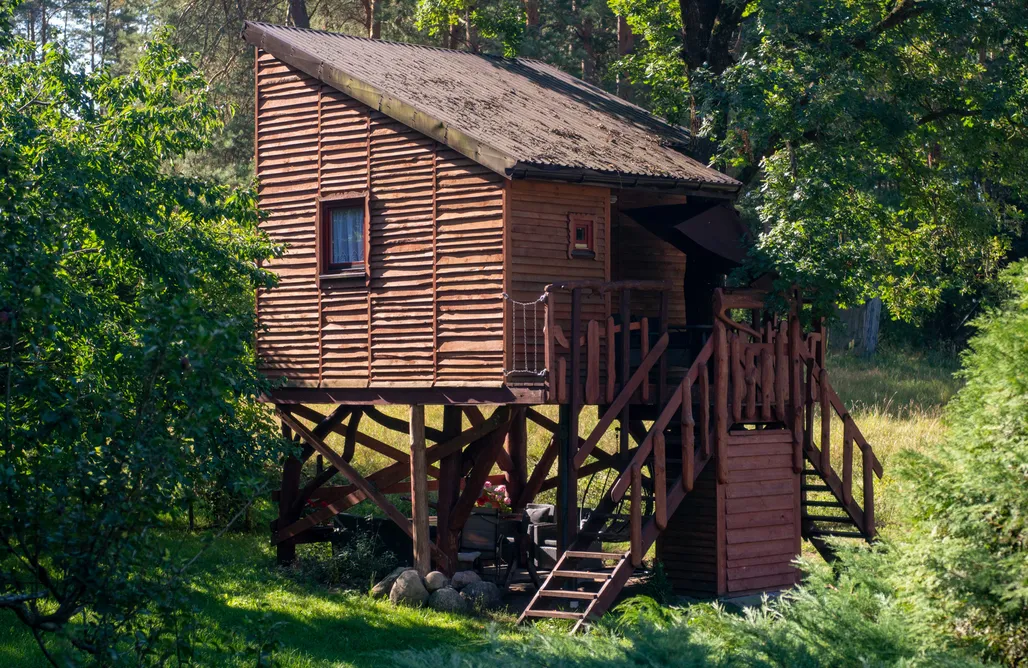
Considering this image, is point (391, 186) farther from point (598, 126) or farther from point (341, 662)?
point (341, 662)

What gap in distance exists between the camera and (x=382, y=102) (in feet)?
59.1

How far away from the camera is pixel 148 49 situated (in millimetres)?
15844

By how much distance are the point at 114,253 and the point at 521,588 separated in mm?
9023

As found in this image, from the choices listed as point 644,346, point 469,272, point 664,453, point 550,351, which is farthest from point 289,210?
point 664,453

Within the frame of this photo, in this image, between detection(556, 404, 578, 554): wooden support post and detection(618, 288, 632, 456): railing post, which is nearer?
detection(618, 288, 632, 456): railing post

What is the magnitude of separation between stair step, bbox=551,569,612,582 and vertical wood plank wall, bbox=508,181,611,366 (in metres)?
2.93

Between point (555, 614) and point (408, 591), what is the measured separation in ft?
10.5

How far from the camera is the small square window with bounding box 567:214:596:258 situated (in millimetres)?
17562

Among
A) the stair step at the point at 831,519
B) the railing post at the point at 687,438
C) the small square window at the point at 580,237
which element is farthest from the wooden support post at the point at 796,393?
the small square window at the point at 580,237

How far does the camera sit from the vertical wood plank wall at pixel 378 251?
56.3 feet

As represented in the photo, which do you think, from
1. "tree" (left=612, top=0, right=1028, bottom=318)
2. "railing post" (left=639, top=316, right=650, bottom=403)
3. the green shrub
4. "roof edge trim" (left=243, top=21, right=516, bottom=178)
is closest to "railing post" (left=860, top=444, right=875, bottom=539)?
"tree" (left=612, top=0, right=1028, bottom=318)

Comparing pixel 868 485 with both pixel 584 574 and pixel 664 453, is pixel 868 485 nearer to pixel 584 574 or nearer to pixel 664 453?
pixel 664 453

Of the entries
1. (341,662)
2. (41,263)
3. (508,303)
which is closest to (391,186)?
(508,303)

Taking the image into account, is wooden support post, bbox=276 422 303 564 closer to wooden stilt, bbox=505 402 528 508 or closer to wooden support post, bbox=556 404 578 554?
wooden stilt, bbox=505 402 528 508
